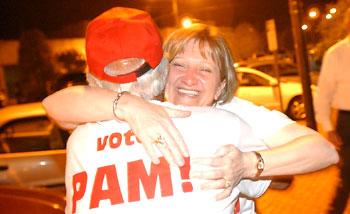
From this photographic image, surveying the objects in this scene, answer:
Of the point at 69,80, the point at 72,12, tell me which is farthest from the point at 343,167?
the point at 72,12

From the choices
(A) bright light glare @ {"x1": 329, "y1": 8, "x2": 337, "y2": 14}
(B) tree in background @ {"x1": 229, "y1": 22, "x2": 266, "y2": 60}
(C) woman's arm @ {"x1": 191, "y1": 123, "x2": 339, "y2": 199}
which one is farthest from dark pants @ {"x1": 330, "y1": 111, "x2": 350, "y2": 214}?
(B) tree in background @ {"x1": 229, "y1": 22, "x2": 266, "y2": 60}

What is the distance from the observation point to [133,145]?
1.23m

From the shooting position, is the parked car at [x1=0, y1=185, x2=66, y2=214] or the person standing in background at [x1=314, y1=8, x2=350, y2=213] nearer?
the parked car at [x1=0, y1=185, x2=66, y2=214]

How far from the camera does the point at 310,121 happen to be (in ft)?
18.8

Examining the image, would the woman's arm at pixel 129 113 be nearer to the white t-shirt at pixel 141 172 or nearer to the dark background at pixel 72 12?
the white t-shirt at pixel 141 172

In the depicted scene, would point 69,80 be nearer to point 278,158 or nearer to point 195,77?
point 195,77

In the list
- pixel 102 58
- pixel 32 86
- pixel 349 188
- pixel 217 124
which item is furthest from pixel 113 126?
pixel 32 86

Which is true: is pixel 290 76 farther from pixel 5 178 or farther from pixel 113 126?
pixel 113 126

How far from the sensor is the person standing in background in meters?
3.29

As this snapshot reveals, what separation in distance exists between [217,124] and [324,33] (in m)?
13.9

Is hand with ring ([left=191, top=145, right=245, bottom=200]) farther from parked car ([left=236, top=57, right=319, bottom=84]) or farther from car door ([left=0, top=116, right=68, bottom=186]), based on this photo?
parked car ([left=236, top=57, right=319, bottom=84])

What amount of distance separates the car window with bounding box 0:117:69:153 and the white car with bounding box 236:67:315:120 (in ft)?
22.3

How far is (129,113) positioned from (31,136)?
3.54 m

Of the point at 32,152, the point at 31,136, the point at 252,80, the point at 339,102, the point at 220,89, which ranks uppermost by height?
the point at 220,89
